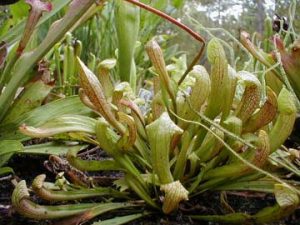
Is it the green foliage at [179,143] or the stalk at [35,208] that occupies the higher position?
the green foliage at [179,143]

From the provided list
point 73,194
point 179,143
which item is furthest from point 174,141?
point 73,194

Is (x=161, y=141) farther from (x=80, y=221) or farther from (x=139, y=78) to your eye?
(x=139, y=78)

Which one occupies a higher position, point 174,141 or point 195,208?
point 174,141

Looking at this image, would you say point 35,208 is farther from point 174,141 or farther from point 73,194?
point 174,141

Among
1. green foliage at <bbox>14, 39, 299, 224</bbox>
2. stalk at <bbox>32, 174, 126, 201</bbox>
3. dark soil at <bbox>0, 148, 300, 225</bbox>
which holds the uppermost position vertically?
green foliage at <bbox>14, 39, 299, 224</bbox>

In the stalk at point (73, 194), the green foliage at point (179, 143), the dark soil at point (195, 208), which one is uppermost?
the green foliage at point (179, 143)

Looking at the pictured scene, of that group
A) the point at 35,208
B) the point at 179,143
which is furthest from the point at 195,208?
the point at 35,208

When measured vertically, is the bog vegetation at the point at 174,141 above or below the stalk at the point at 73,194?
above

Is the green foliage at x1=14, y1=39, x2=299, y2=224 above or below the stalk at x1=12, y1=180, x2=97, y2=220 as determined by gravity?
above

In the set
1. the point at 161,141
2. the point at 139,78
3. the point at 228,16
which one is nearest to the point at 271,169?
the point at 161,141

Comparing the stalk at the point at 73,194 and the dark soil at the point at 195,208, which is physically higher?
the stalk at the point at 73,194

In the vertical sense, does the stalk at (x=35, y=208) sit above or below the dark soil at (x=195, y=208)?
above
